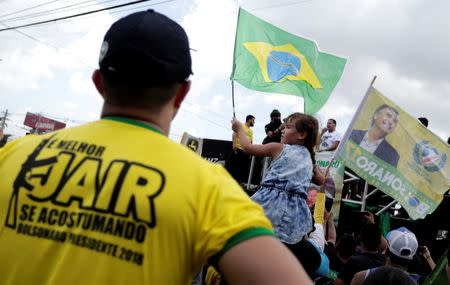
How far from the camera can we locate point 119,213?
111 cm

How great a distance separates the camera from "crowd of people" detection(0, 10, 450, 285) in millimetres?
1076

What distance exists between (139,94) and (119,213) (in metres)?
0.33

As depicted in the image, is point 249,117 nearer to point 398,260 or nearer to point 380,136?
point 380,136

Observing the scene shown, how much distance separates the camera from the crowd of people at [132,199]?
1076mm

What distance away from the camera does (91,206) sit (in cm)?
113

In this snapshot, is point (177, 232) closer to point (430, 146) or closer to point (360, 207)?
point (430, 146)

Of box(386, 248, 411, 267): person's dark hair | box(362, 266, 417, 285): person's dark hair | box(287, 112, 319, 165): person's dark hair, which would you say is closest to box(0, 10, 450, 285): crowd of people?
box(362, 266, 417, 285): person's dark hair

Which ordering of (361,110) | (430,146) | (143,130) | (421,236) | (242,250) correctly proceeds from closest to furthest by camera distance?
(242,250) → (143,130) → (361,110) → (430,146) → (421,236)

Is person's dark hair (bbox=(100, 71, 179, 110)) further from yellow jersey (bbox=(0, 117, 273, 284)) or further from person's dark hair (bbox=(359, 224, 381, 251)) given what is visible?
person's dark hair (bbox=(359, 224, 381, 251))

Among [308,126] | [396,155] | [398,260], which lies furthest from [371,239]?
Result: [396,155]

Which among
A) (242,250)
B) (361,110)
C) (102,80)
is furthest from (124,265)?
(361,110)

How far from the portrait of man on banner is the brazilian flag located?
0.72m

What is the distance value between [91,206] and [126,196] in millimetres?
93

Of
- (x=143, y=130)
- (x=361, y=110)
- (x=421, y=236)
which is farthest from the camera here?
(x=421, y=236)
